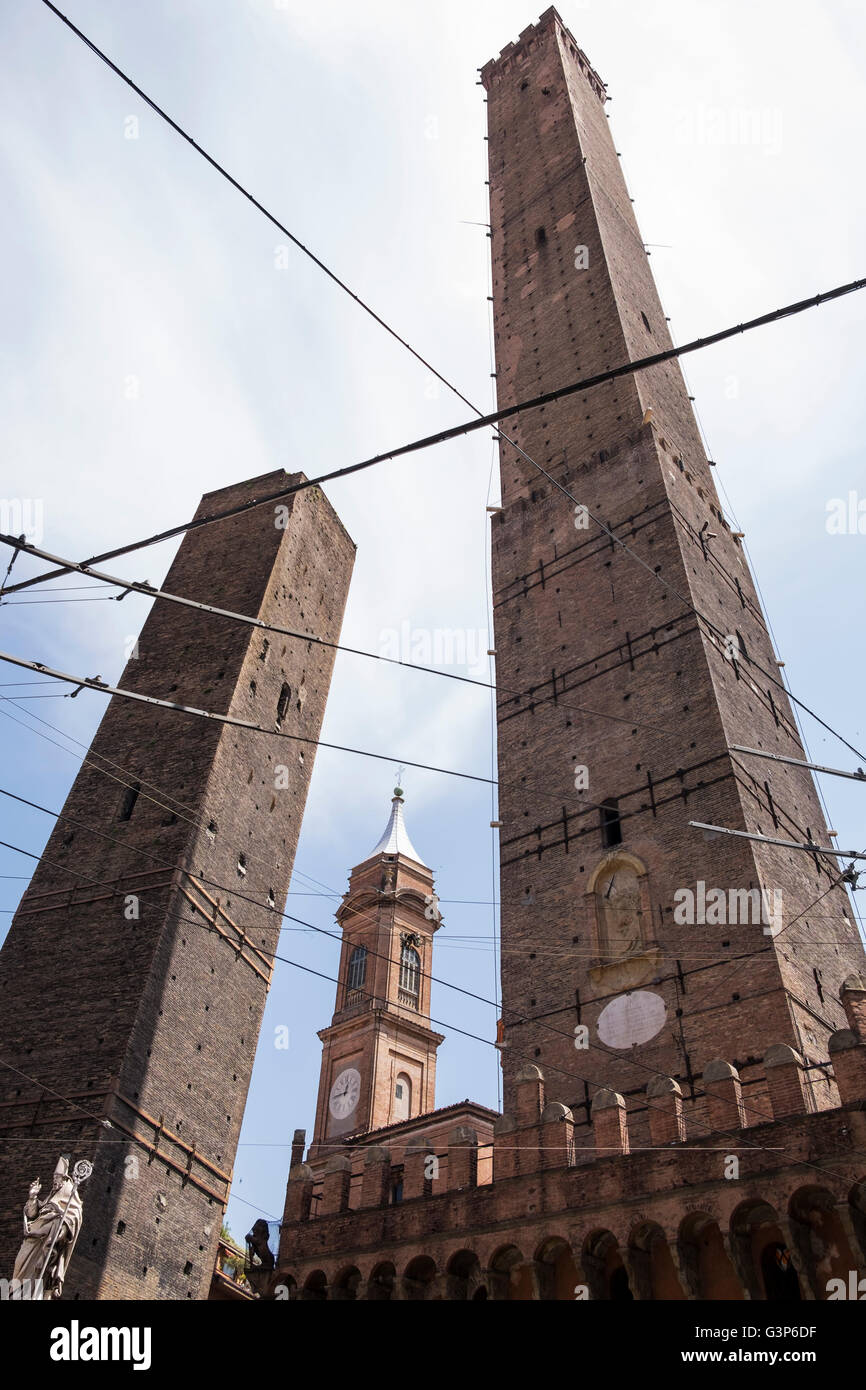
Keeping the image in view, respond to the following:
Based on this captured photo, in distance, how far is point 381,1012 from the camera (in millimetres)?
33844

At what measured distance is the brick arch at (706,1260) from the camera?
9898 mm

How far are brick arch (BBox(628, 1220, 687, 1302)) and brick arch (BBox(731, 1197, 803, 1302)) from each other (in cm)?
67

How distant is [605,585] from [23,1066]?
39.1 feet

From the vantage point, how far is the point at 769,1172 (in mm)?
9836

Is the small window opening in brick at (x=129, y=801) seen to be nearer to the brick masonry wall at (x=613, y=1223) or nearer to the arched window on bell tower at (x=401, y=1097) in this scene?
the brick masonry wall at (x=613, y=1223)

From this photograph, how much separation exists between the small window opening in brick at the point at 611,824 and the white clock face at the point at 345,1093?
775 inches

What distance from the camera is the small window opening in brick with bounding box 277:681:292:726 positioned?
72.3 feet

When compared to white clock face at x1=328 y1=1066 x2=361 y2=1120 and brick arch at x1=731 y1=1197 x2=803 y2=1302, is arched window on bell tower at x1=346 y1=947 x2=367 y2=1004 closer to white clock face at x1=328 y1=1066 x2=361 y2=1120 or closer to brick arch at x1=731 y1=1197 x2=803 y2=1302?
white clock face at x1=328 y1=1066 x2=361 y2=1120

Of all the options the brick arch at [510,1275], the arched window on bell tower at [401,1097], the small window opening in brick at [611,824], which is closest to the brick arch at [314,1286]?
the brick arch at [510,1275]

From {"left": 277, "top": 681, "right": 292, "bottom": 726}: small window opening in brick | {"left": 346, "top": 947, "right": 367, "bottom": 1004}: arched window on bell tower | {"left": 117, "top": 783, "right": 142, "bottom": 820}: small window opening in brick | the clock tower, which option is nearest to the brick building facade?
{"left": 277, "top": 681, "right": 292, "bottom": 726}: small window opening in brick

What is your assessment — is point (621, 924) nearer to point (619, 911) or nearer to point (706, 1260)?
point (619, 911)

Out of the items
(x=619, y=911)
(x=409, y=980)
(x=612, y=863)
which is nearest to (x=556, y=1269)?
(x=619, y=911)

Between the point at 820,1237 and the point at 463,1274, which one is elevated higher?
the point at 463,1274

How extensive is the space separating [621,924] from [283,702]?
9741 millimetres
